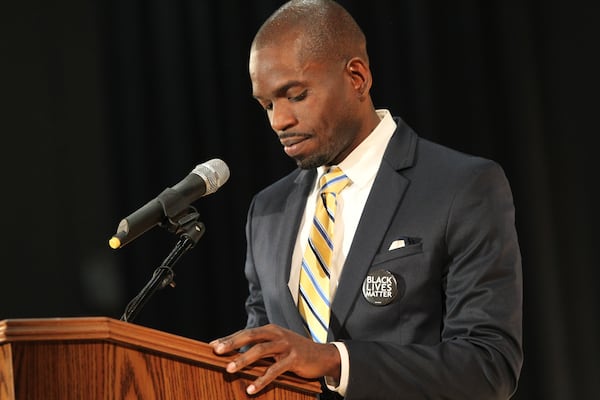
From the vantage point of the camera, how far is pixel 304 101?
2.27m

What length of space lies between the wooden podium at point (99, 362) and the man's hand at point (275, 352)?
30 mm

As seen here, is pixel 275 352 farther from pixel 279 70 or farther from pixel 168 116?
pixel 168 116

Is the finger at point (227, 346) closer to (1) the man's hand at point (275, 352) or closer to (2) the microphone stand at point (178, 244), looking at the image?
(1) the man's hand at point (275, 352)

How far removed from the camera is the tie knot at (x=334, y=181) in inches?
94.7

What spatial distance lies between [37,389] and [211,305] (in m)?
2.66

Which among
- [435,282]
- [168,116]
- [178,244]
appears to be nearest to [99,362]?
[178,244]

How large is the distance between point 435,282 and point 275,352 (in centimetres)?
66

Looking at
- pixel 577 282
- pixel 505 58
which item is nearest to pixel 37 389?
pixel 577 282

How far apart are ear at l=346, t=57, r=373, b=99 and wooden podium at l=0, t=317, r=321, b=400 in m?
1.07

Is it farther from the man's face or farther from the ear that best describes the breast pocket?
the ear

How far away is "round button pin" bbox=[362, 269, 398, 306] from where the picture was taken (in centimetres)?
213

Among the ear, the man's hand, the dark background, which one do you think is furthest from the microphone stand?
the dark background

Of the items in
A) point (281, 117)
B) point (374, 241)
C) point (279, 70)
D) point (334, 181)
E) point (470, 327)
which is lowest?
point (470, 327)

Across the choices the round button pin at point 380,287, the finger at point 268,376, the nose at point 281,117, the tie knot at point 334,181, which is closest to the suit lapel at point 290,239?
the tie knot at point 334,181
